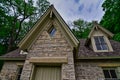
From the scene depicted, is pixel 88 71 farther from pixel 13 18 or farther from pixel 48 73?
pixel 13 18

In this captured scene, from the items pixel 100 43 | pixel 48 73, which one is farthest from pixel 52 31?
pixel 100 43

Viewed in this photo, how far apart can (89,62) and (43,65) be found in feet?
9.95

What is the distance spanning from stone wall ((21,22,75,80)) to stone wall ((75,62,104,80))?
4.69ft

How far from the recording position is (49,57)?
19.0 feet

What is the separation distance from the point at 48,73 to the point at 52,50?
1279 mm

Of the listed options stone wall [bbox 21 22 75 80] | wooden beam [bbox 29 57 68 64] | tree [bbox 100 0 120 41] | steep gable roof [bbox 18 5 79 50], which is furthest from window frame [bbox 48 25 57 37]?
tree [bbox 100 0 120 41]

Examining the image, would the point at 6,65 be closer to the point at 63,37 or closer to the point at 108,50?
the point at 63,37

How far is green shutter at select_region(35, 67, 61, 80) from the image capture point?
18.2 feet

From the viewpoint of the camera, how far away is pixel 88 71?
652 cm

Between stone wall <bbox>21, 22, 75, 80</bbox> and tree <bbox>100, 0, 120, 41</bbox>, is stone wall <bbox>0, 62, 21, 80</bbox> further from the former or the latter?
tree <bbox>100, 0, 120, 41</bbox>

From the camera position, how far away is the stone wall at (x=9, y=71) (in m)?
7.37

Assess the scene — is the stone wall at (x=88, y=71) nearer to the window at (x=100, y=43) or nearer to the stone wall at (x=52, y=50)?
the stone wall at (x=52, y=50)

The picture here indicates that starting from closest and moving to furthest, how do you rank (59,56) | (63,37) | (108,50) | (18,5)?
(59,56)
(63,37)
(108,50)
(18,5)

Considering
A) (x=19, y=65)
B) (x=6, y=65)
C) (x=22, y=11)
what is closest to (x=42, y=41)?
(x=19, y=65)
